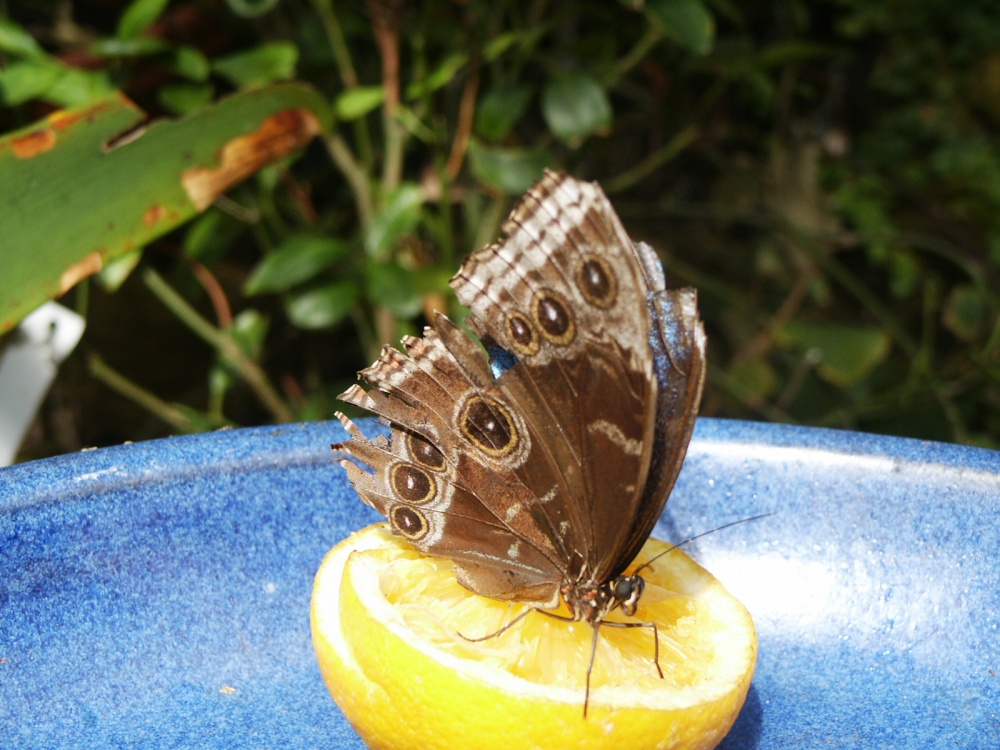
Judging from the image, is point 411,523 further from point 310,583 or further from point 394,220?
point 394,220

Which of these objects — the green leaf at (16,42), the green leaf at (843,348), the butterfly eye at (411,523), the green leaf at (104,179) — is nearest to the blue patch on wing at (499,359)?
the butterfly eye at (411,523)

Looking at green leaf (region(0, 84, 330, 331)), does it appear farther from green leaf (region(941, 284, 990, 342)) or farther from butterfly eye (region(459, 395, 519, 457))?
green leaf (region(941, 284, 990, 342))

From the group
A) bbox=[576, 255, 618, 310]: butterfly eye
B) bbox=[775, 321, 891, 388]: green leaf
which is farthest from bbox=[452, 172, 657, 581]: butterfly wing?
bbox=[775, 321, 891, 388]: green leaf

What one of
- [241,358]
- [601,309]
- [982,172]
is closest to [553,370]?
[601,309]

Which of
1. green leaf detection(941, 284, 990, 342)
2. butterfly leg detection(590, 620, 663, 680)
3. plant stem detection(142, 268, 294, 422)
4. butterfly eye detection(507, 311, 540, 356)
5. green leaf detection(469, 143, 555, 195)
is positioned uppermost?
butterfly eye detection(507, 311, 540, 356)

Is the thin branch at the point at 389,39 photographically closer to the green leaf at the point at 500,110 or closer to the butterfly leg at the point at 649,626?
the green leaf at the point at 500,110

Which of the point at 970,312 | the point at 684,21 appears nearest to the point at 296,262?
the point at 684,21
